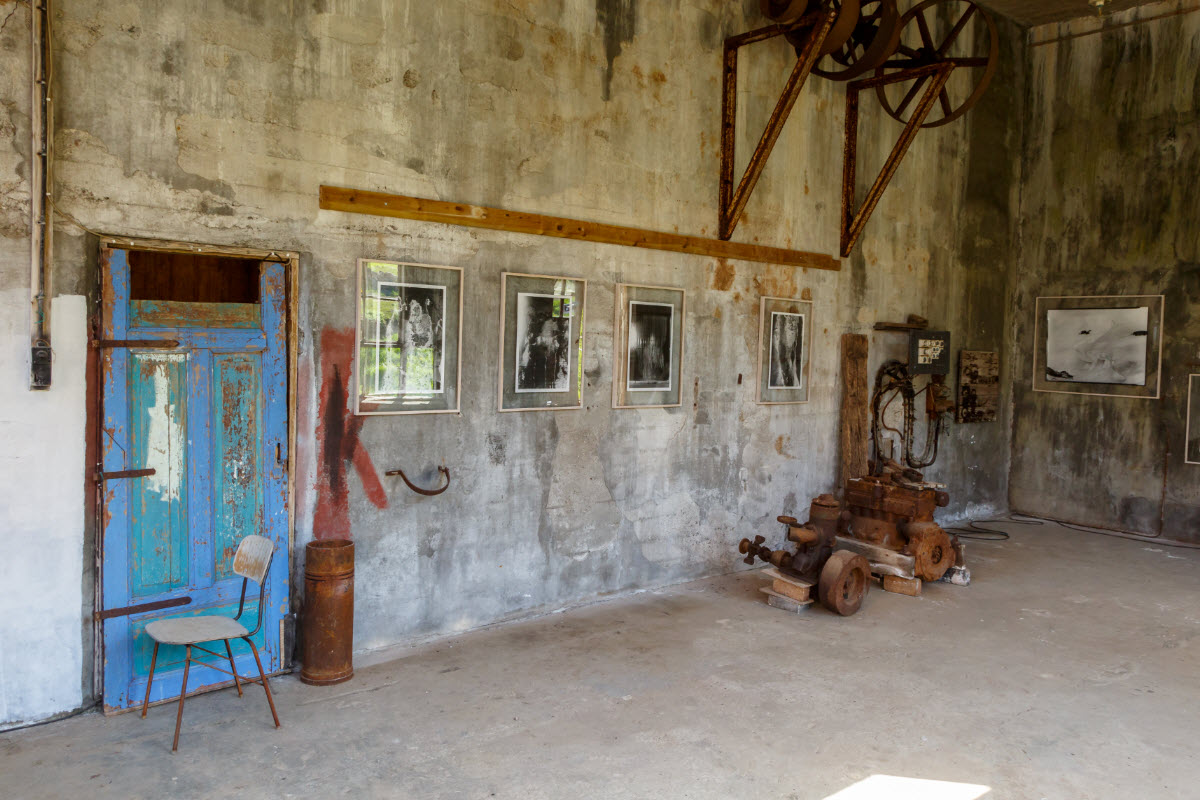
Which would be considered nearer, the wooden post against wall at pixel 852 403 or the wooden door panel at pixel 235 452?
the wooden door panel at pixel 235 452

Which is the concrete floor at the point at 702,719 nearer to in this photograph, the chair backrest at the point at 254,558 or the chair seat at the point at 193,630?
the chair seat at the point at 193,630

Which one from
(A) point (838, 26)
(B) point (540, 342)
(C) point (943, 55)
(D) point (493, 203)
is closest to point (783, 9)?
(A) point (838, 26)

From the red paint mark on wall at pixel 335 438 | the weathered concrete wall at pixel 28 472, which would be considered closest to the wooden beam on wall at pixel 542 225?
the red paint mark on wall at pixel 335 438

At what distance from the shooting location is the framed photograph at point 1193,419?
353 inches

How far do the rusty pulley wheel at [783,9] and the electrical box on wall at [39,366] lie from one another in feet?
18.5

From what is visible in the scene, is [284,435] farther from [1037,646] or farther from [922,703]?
[1037,646]

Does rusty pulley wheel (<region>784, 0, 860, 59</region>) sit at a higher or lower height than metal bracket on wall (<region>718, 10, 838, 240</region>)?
higher

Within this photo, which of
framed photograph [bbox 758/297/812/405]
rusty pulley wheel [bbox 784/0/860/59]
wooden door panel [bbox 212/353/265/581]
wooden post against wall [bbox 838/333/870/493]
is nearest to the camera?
wooden door panel [bbox 212/353/265/581]

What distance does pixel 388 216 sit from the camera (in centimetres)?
523

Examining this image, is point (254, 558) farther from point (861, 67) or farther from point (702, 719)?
point (861, 67)

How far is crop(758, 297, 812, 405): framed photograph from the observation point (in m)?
7.57

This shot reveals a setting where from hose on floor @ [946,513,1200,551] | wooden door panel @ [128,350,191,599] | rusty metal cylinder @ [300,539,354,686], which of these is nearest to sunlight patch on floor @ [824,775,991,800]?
rusty metal cylinder @ [300,539,354,686]

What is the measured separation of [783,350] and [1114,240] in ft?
15.6

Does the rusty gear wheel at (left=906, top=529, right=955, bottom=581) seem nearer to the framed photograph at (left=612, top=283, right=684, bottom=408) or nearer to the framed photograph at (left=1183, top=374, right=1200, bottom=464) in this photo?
the framed photograph at (left=612, top=283, right=684, bottom=408)
